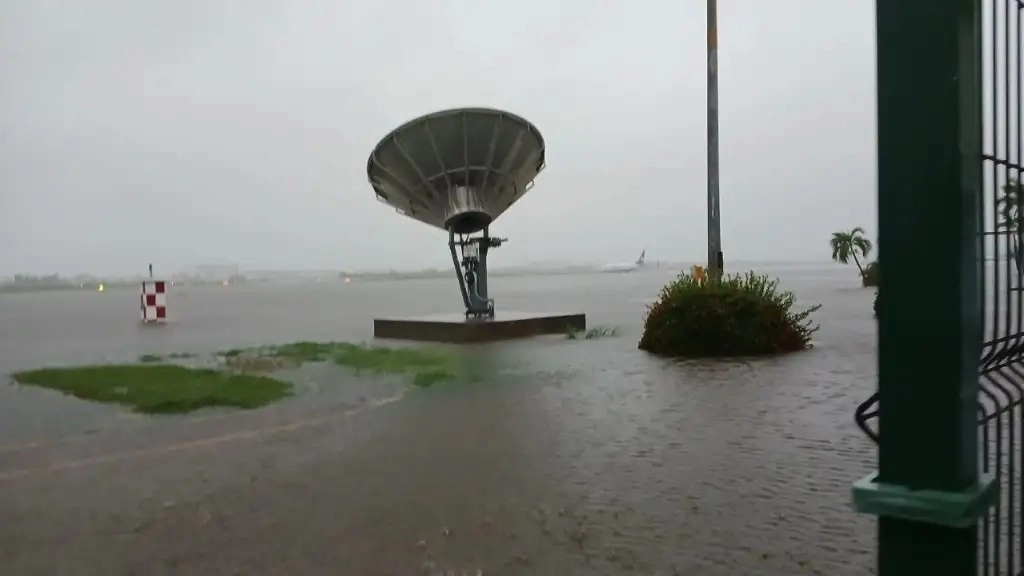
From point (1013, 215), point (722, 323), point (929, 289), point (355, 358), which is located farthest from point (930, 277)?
point (355, 358)

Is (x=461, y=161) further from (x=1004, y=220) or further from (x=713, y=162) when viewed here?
(x=1004, y=220)

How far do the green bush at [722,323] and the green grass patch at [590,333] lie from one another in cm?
320

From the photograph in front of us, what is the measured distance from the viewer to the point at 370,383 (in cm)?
1140

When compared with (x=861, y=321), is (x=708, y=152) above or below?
above

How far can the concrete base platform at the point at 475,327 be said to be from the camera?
57.5ft

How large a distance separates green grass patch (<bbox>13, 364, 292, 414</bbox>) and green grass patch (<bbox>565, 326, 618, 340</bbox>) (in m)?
6.80

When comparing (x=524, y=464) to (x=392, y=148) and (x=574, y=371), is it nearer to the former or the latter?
(x=574, y=371)

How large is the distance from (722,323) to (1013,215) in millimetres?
10828

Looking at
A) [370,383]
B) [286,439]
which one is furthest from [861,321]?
[286,439]

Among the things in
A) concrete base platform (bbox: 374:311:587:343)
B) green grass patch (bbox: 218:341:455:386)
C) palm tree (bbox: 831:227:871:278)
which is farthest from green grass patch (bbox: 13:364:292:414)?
palm tree (bbox: 831:227:871:278)

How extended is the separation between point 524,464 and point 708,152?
11.3 meters

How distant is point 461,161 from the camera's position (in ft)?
65.9

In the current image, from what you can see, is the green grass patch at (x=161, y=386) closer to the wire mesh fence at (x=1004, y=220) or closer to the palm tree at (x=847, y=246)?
the wire mesh fence at (x=1004, y=220)

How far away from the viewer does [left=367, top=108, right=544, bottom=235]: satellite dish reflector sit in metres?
19.8
